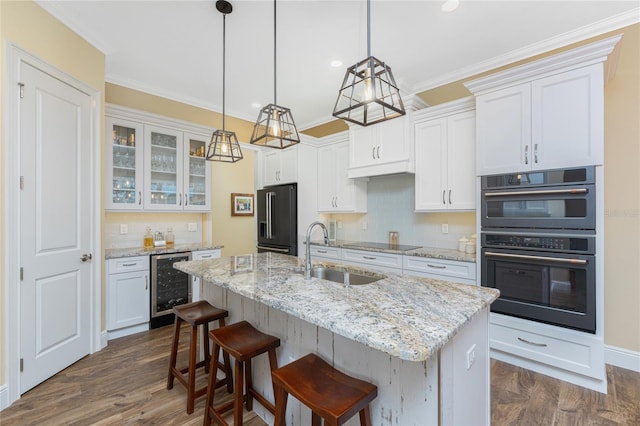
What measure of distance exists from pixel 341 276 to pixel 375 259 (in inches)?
56.0

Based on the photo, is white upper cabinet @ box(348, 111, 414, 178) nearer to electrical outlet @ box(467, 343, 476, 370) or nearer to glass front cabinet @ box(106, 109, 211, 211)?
glass front cabinet @ box(106, 109, 211, 211)

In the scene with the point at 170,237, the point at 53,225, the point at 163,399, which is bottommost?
the point at 163,399

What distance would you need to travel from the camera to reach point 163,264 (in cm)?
344

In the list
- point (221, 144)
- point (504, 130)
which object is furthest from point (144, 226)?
point (504, 130)

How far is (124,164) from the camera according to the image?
11.5 feet

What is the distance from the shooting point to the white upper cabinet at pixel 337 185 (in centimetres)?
414

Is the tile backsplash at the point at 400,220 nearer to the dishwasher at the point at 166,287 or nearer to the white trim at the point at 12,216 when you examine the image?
the dishwasher at the point at 166,287

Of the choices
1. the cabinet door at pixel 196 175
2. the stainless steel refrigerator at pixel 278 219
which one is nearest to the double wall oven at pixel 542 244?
the stainless steel refrigerator at pixel 278 219

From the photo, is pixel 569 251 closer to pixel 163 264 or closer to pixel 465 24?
pixel 465 24

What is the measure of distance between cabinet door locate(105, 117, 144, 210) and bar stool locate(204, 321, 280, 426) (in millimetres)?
2516

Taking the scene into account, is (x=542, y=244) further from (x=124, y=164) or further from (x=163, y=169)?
(x=124, y=164)

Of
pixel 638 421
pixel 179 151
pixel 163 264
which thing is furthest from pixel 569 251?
pixel 179 151

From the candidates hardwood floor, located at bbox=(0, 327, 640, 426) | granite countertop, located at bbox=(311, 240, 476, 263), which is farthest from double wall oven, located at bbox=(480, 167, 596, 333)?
hardwood floor, located at bbox=(0, 327, 640, 426)

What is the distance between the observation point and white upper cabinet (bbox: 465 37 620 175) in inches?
85.1
